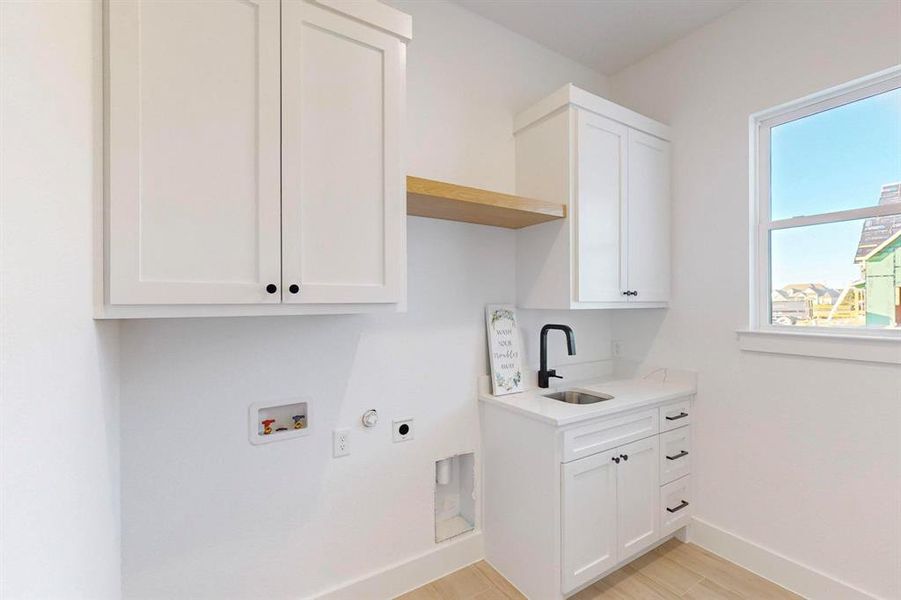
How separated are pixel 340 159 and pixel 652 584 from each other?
A: 230 cm

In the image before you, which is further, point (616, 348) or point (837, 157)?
point (616, 348)

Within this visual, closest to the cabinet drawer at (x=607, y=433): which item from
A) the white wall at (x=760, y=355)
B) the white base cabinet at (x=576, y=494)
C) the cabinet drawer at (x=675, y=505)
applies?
the white base cabinet at (x=576, y=494)

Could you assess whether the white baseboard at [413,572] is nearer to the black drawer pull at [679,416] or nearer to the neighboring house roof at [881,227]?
the black drawer pull at [679,416]

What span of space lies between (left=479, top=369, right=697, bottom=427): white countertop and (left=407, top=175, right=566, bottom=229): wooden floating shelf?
0.88 metres

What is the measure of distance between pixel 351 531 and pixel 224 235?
1334mm

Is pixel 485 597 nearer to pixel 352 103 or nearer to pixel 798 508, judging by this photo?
pixel 798 508

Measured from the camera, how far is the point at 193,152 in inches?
41.9

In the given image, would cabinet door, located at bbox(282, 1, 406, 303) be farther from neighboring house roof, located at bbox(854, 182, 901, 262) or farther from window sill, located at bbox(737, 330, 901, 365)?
neighboring house roof, located at bbox(854, 182, 901, 262)

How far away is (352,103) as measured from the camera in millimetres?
1293

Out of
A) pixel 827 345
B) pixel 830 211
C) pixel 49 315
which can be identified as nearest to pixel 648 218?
pixel 830 211

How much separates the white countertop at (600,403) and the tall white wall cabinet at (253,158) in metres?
0.86

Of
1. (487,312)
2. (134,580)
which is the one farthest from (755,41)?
(134,580)

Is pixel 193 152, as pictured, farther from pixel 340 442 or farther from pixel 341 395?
pixel 340 442

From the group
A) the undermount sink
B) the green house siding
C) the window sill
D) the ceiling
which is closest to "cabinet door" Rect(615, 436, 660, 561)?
the undermount sink
